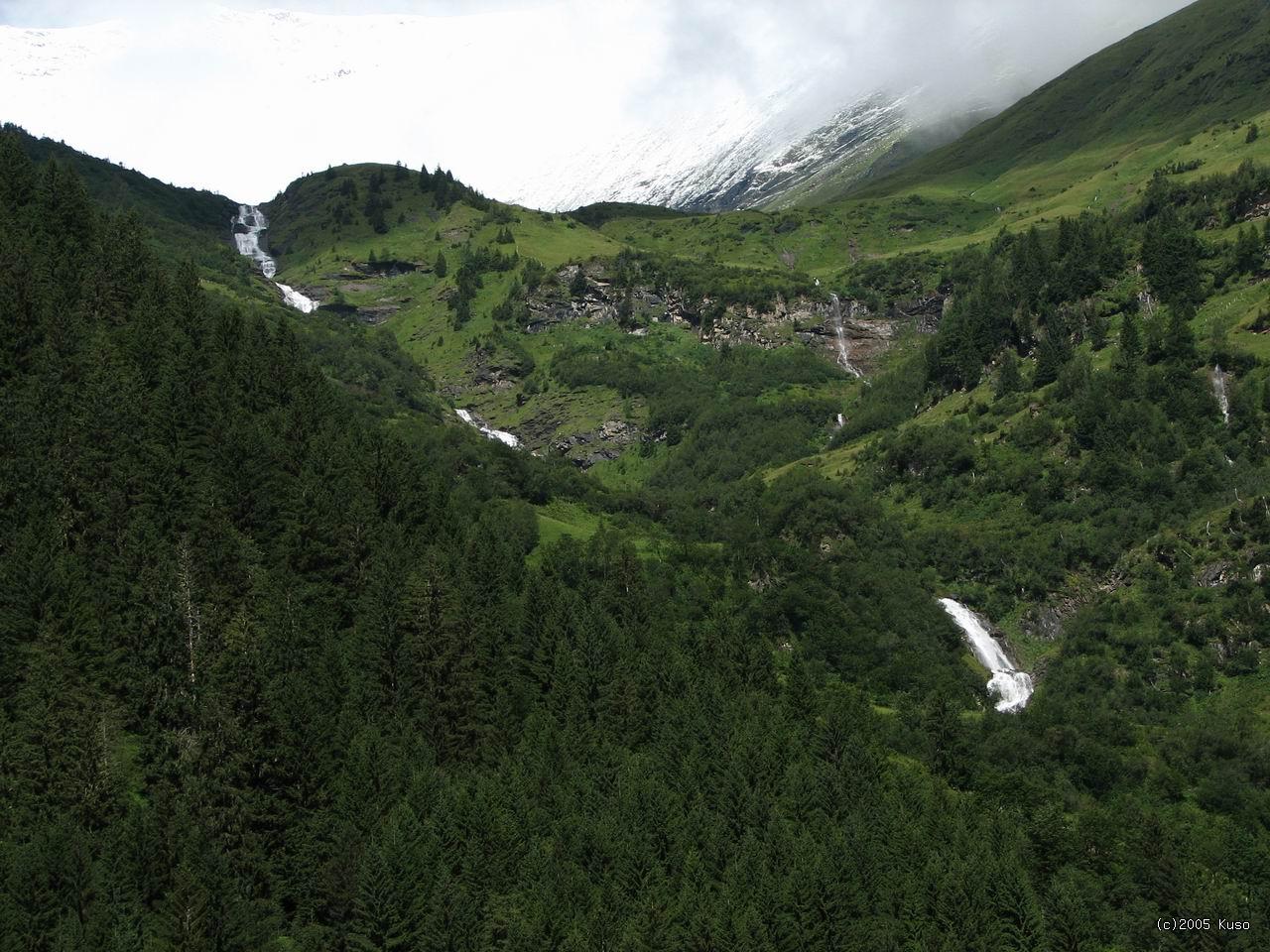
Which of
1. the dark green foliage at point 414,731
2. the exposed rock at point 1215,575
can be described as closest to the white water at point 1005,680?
the dark green foliage at point 414,731

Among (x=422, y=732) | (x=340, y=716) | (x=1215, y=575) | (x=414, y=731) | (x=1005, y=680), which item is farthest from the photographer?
(x=1005, y=680)

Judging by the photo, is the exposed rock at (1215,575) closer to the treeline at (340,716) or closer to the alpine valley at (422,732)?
the alpine valley at (422,732)

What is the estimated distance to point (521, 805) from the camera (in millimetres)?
95500

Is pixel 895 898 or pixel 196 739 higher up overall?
pixel 196 739

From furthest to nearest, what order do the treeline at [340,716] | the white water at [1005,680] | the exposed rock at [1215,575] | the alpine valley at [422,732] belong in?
1. the white water at [1005,680]
2. the exposed rock at [1215,575]
3. the alpine valley at [422,732]
4. the treeline at [340,716]

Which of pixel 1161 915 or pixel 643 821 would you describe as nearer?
pixel 643 821

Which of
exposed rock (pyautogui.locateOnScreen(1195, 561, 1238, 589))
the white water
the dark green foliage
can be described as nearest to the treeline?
the dark green foliage

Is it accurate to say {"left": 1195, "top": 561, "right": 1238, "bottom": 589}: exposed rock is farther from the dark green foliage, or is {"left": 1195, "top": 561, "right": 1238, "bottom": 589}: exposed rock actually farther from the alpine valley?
the dark green foliage

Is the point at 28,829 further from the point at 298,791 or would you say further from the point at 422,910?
the point at 422,910

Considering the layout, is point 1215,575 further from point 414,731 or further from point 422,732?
point 414,731

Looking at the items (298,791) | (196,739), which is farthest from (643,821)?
(196,739)

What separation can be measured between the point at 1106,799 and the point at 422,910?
8421cm

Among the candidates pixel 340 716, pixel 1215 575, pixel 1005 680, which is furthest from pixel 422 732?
pixel 1215 575

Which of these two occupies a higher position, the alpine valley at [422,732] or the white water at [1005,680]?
the alpine valley at [422,732]
